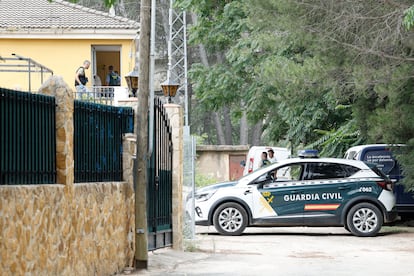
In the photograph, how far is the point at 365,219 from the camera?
21.4 m

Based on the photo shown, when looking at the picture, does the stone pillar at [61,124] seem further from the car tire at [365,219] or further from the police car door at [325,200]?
the car tire at [365,219]

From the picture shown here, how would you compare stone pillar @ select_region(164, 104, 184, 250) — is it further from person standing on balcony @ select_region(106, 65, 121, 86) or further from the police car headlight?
person standing on balcony @ select_region(106, 65, 121, 86)

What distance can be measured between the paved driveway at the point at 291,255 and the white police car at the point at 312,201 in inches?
14.9

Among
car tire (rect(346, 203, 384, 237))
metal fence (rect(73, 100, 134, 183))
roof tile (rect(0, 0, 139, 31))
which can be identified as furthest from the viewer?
roof tile (rect(0, 0, 139, 31))

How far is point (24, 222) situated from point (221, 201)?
37.1 ft

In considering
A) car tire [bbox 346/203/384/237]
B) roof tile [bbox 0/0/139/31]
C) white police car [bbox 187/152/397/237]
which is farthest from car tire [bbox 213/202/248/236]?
roof tile [bbox 0/0/139/31]

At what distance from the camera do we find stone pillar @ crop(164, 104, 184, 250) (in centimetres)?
1747

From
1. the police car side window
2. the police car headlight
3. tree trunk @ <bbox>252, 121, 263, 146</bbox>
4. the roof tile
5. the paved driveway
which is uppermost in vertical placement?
the roof tile

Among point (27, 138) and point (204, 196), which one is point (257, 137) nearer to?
point (204, 196)

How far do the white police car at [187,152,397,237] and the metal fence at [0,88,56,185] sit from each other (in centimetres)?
1013

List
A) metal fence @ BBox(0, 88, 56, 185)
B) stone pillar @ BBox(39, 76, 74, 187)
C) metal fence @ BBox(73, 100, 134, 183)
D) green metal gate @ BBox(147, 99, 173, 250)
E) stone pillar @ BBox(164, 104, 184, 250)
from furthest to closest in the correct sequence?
stone pillar @ BBox(164, 104, 184, 250), green metal gate @ BBox(147, 99, 173, 250), metal fence @ BBox(73, 100, 134, 183), stone pillar @ BBox(39, 76, 74, 187), metal fence @ BBox(0, 88, 56, 185)

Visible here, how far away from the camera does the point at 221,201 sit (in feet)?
70.9

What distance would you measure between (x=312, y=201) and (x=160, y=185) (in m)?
5.92

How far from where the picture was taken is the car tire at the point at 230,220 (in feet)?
70.7
